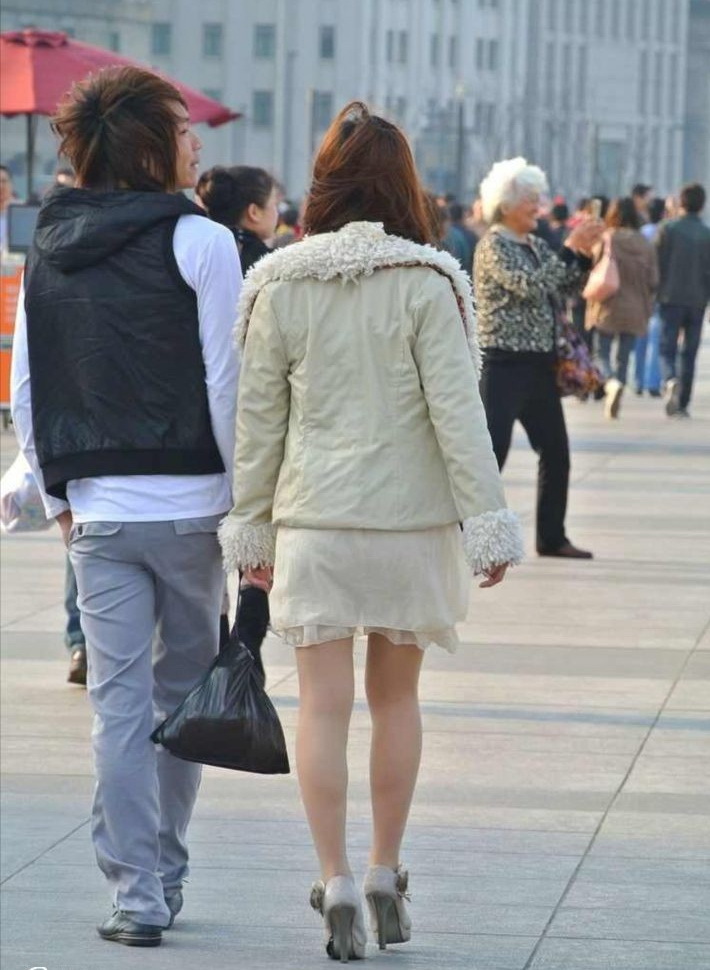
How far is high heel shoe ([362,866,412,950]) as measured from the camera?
16.9ft

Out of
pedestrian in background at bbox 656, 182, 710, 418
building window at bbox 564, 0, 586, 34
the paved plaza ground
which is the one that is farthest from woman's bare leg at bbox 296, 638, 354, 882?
building window at bbox 564, 0, 586, 34

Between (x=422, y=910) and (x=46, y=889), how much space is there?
842mm

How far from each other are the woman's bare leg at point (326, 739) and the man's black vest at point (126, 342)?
1.52 ft

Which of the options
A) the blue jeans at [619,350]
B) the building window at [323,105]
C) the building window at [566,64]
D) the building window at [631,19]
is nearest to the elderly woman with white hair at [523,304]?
Result: the blue jeans at [619,350]

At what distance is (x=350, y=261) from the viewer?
16.4ft

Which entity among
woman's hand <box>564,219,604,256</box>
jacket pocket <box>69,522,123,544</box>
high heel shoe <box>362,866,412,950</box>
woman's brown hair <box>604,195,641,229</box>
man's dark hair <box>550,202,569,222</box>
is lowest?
man's dark hair <box>550,202,569,222</box>

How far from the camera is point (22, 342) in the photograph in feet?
17.5

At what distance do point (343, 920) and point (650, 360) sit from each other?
1962cm

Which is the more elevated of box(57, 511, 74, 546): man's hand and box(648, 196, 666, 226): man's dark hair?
box(57, 511, 74, 546): man's hand

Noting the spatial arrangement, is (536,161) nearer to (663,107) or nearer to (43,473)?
(663,107)

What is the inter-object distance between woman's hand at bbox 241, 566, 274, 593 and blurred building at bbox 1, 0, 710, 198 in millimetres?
95436

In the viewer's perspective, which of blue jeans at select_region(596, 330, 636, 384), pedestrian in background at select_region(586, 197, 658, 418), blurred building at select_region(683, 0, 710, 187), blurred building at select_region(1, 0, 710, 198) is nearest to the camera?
pedestrian in background at select_region(586, 197, 658, 418)

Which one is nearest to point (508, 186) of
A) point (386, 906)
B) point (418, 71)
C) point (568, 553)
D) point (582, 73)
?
point (568, 553)

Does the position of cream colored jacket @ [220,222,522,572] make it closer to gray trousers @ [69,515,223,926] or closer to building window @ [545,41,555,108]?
gray trousers @ [69,515,223,926]
